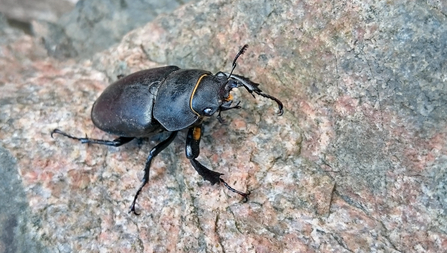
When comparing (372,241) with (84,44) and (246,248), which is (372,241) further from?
(84,44)

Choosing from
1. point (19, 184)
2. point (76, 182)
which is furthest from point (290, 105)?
point (19, 184)

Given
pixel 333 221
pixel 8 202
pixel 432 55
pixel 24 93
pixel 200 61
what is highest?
pixel 432 55

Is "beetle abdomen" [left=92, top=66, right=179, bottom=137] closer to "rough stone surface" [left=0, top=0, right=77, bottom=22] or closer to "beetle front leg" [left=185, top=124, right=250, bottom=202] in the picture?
"beetle front leg" [left=185, top=124, right=250, bottom=202]

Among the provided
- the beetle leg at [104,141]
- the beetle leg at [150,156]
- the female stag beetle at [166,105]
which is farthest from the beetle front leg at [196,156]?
the beetle leg at [104,141]

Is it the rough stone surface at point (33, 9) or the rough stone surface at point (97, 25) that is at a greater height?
the rough stone surface at point (97, 25)

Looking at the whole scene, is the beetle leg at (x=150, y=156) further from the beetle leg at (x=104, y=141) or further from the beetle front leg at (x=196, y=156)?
the beetle leg at (x=104, y=141)

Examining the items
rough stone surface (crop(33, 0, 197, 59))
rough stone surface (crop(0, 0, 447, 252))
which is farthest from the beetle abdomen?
rough stone surface (crop(33, 0, 197, 59))
